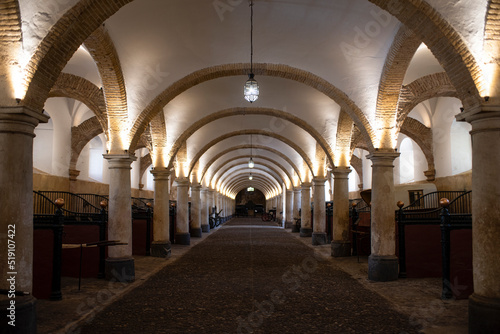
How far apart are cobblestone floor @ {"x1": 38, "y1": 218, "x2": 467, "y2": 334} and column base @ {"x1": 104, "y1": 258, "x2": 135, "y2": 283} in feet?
0.97

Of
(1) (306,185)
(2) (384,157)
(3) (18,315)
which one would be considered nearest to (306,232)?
(1) (306,185)

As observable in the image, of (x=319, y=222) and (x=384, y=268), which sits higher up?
(x=319, y=222)

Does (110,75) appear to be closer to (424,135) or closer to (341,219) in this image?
(341,219)

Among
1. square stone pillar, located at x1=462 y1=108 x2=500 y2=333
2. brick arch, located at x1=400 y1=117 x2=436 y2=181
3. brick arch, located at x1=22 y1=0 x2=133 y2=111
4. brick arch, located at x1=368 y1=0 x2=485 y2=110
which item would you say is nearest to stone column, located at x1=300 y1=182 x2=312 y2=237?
brick arch, located at x1=400 y1=117 x2=436 y2=181

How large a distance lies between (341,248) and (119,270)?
22.8 ft

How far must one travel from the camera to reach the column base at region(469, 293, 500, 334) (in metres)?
4.80

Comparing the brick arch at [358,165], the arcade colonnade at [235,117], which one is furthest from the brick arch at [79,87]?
the brick arch at [358,165]

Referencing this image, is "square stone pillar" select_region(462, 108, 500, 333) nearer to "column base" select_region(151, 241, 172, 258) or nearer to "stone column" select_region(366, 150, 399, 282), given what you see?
"stone column" select_region(366, 150, 399, 282)

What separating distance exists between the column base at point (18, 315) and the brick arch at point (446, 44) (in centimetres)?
588

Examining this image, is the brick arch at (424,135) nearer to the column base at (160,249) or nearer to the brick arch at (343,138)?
the brick arch at (343,138)

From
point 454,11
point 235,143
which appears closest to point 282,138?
point 235,143

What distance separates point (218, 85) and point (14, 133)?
8.83 metres

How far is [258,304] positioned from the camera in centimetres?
665

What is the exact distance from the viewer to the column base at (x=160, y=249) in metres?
12.9
